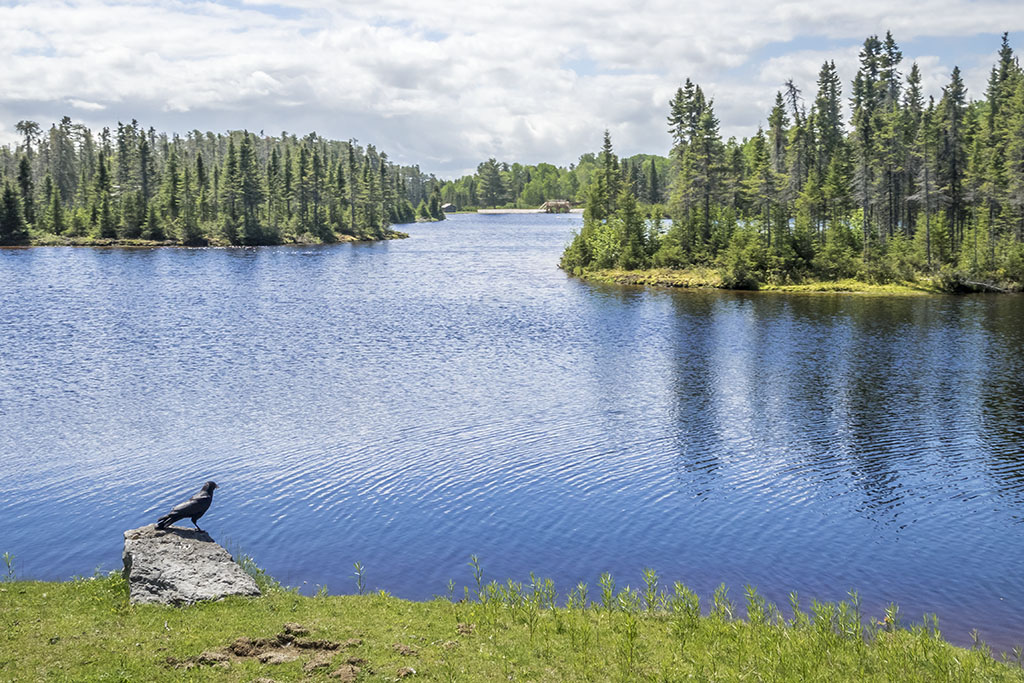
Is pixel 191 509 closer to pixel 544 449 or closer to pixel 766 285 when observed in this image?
pixel 544 449

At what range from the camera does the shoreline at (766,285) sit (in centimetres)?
7912

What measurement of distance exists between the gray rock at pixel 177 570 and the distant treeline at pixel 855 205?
2929 inches

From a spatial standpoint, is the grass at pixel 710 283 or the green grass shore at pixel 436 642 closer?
the green grass shore at pixel 436 642

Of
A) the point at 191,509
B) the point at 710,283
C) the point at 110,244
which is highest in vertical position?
the point at 110,244

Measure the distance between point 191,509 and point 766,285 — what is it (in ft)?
245

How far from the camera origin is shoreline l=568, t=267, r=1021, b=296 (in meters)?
79.1

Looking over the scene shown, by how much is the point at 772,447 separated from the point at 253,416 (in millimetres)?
20474

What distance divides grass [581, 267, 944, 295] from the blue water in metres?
17.3

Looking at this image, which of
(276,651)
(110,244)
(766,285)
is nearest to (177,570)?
(276,651)

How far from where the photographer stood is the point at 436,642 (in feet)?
43.7

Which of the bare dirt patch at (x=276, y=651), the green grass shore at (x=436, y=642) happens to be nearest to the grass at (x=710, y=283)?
the green grass shore at (x=436, y=642)

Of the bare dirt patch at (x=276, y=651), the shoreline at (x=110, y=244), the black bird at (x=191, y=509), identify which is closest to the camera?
the bare dirt patch at (x=276, y=651)

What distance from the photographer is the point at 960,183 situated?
303 ft

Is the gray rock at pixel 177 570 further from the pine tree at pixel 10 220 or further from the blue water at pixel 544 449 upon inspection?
the pine tree at pixel 10 220
